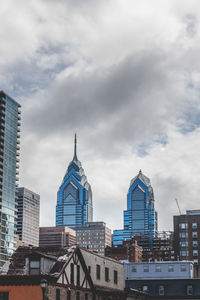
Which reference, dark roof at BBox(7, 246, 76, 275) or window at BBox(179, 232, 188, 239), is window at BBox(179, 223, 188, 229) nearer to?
window at BBox(179, 232, 188, 239)

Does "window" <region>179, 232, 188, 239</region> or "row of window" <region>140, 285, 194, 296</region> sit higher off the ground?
"window" <region>179, 232, 188, 239</region>

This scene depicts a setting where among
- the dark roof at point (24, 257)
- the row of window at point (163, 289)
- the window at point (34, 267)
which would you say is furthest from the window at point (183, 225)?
the window at point (34, 267)

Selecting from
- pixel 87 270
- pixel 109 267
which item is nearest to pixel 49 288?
pixel 87 270

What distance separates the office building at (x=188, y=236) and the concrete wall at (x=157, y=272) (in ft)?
267

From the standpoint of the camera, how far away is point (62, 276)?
145ft

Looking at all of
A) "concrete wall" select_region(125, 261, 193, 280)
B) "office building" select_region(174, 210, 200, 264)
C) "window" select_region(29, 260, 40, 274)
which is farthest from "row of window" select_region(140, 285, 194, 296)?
"office building" select_region(174, 210, 200, 264)

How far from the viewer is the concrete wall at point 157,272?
10638 centimetres

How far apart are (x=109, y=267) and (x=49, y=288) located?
20157 millimetres

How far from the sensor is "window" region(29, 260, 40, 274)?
139 feet

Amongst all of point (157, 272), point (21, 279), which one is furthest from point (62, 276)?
point (157, 272)

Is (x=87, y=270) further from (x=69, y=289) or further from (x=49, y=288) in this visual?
(x=49, y=288)

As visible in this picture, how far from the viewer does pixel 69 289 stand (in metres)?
45.5

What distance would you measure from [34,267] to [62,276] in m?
3.07

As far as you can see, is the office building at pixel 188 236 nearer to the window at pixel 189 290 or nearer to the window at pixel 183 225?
the window at pixel 183 225
